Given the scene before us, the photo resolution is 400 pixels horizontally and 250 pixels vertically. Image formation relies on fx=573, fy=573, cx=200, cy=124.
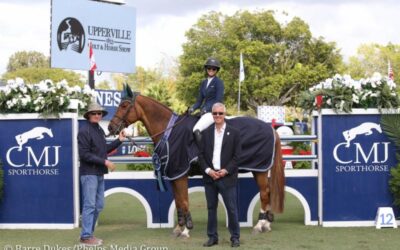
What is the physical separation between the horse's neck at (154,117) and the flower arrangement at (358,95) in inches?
94.3

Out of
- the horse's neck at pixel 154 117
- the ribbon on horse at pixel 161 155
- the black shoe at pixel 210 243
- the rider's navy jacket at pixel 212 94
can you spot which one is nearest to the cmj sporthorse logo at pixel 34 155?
the horse's neck at pixel 154 117

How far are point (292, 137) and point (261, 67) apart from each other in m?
41.5

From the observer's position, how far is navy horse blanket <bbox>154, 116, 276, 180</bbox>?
7.79 m

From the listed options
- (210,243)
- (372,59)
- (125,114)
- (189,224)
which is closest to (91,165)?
(125,114)

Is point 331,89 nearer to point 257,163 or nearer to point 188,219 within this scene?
point 257,163

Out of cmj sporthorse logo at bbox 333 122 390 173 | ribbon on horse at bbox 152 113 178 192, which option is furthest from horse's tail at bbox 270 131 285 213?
ribbon on horse at bbox 152 113 178 192

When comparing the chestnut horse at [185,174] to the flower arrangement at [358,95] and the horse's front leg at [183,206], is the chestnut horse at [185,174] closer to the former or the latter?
the horse's front leg at [183,206]

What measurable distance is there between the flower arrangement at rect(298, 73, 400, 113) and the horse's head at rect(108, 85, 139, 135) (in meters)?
2.83

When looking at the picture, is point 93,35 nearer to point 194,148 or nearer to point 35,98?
point 35,98

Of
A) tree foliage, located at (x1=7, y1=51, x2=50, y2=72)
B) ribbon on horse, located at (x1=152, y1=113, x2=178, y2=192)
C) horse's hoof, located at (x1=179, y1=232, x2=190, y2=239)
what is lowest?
horse's hoof, located at (x1=179, y1=232, x2=190, y2=239)

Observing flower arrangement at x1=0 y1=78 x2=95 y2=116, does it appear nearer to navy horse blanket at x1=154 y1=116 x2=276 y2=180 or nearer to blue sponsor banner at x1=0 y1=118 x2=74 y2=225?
blue sponsor banner at x1=0 y1=118 x2=74 y2=225

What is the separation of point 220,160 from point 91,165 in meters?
1.66

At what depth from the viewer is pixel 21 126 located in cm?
884

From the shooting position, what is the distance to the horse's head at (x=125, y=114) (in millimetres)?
7898
